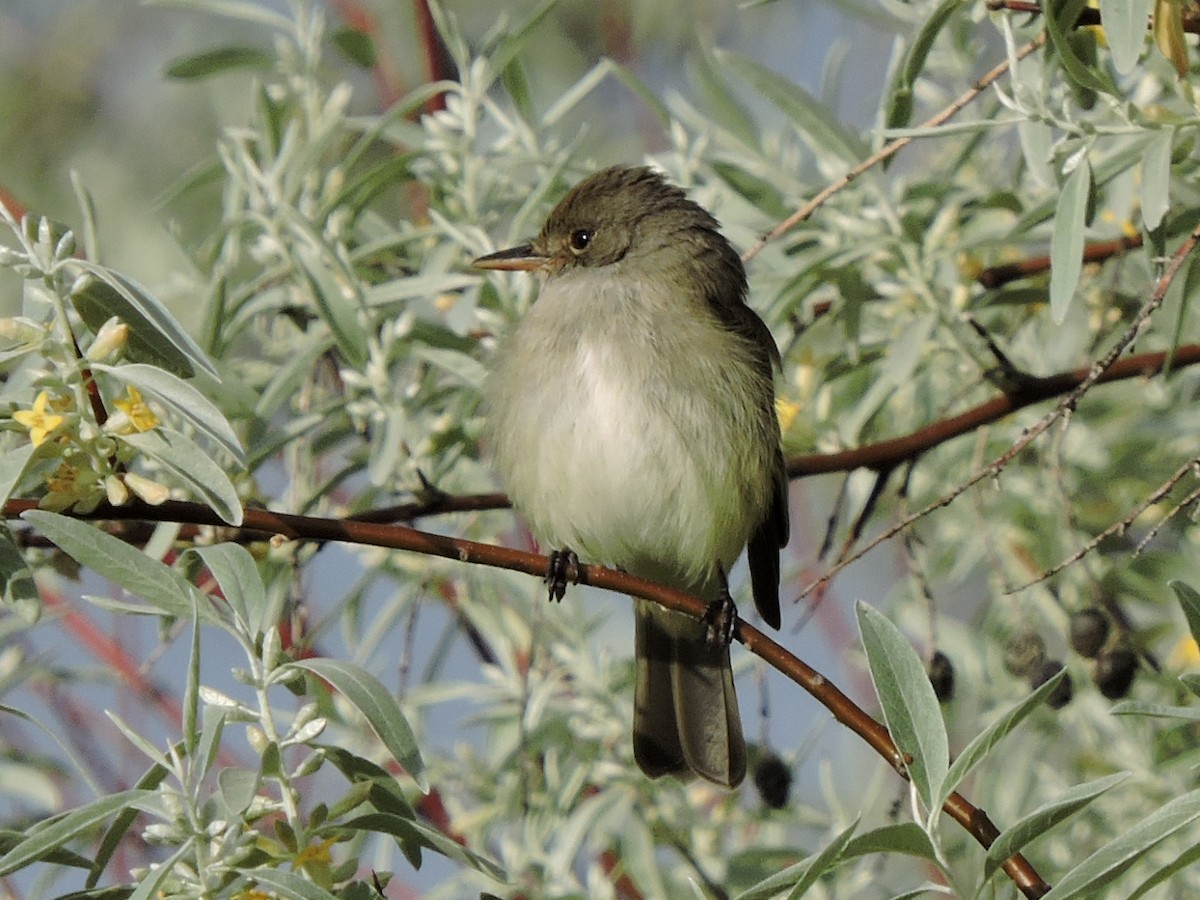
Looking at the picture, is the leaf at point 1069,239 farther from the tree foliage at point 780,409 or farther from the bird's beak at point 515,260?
the bird's beak at point 515,260

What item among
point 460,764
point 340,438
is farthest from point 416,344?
point 460,764

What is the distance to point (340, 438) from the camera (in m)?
3.86

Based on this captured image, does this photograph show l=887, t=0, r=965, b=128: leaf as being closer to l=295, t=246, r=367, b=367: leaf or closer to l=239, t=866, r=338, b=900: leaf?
l=295, t=246, r=367, b=367: leaf

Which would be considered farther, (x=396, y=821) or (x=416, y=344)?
Answer: (x=416, y=344)

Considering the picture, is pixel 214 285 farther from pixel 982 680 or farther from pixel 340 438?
pixel 982 680

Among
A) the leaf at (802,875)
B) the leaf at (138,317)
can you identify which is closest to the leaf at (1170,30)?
→ the leaf at (802,875)

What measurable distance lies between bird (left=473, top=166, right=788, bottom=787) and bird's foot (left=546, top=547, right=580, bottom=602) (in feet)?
0.04

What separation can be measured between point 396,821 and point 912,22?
6.82 ft

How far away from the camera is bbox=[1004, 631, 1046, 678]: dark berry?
3.72 m

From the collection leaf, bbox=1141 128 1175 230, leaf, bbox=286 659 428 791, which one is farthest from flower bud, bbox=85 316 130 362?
leaf, bbox=1141 128 1175 230

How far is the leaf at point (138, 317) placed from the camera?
2.10 metres

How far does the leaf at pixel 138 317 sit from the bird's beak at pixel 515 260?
1385 millimetres

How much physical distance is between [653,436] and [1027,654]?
0.97 m

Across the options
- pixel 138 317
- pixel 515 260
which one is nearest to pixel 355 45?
pixel 515 260
